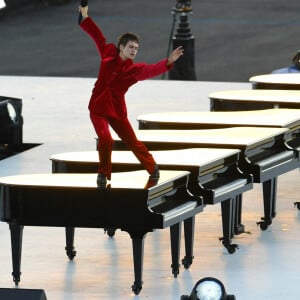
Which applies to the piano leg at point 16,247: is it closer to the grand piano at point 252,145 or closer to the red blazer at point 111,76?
the red blazer at point 111,76

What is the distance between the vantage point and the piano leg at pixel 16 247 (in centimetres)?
992

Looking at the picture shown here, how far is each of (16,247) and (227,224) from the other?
182cm

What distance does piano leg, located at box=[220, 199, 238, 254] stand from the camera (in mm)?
11172

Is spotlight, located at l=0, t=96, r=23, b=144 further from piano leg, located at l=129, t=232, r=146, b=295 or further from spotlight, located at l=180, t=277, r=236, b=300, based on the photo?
spotlight, located at l=180, t=277, r=236, b=300

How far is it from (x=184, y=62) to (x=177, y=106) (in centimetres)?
381

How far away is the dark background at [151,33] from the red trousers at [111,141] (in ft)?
58.6

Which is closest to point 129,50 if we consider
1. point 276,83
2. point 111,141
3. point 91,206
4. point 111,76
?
point 111,76

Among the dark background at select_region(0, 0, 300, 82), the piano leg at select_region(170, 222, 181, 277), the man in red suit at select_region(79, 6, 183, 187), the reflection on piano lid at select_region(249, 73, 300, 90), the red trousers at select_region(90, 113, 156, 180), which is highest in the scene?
the man in red suit at select_region(79, 6, 183, 187)

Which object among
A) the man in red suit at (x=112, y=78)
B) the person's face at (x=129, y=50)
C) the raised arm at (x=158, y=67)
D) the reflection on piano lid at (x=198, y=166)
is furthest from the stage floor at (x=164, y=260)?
the person's face at (x=129, y=50)

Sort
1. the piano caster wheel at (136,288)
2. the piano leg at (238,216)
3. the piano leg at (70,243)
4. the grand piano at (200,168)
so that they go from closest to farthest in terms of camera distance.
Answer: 1. the piano caster wheel at (136,288)
2. the grand piano at (200,168)
3. the piano leg at (70,243)
4. the piano leg at (238,216)

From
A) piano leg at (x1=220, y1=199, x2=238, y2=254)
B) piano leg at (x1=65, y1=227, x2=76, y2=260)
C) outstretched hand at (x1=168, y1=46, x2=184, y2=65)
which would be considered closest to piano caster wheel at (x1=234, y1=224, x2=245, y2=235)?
piano leg at (x1=220, y1=199, x2=238, y2=254)

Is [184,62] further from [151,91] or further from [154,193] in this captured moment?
[154,193]

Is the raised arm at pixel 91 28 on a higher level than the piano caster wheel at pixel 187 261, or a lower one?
higher

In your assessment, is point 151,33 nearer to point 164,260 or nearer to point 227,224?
point 227,224
